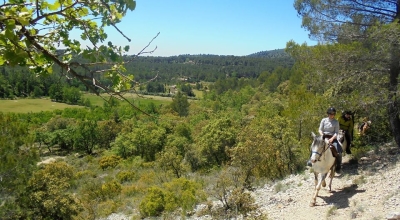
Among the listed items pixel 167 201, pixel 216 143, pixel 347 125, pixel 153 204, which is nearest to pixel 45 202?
pixel 153 204

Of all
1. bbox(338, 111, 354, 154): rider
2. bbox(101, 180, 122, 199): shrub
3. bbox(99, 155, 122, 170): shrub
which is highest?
bbox(338, 111, 354, 154): rider

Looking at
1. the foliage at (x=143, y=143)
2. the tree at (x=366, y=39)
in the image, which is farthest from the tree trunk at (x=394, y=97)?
the foliage at (x=143, y=143)

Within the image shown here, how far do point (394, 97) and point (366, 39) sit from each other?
6.20 feet

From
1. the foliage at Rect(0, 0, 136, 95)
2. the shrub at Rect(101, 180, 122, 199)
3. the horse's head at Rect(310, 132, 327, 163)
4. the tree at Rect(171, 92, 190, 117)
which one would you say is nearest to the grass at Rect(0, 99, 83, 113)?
the tree at Rect(171, 92, 190, 117)

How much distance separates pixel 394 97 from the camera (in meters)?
8.66

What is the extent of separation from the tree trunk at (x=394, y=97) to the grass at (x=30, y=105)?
261ft

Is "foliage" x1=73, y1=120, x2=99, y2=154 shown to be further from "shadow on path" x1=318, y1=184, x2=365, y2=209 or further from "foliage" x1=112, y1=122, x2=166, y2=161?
"shadow on path" x1=318, y1=184, x2=365, y2=209

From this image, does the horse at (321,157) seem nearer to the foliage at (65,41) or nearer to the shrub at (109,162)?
the foliage at (65,41)

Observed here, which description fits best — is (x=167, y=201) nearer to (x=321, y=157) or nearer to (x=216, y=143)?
(x=321, y=157)

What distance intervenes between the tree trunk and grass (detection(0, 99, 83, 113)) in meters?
79.6

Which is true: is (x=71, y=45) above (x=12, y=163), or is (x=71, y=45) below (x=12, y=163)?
above

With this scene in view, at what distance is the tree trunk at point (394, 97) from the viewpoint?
8.88 m

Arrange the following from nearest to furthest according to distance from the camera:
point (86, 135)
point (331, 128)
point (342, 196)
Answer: point (331, 128) < point (342, 196) < point (86, 135)

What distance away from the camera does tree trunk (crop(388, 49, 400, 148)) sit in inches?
350
